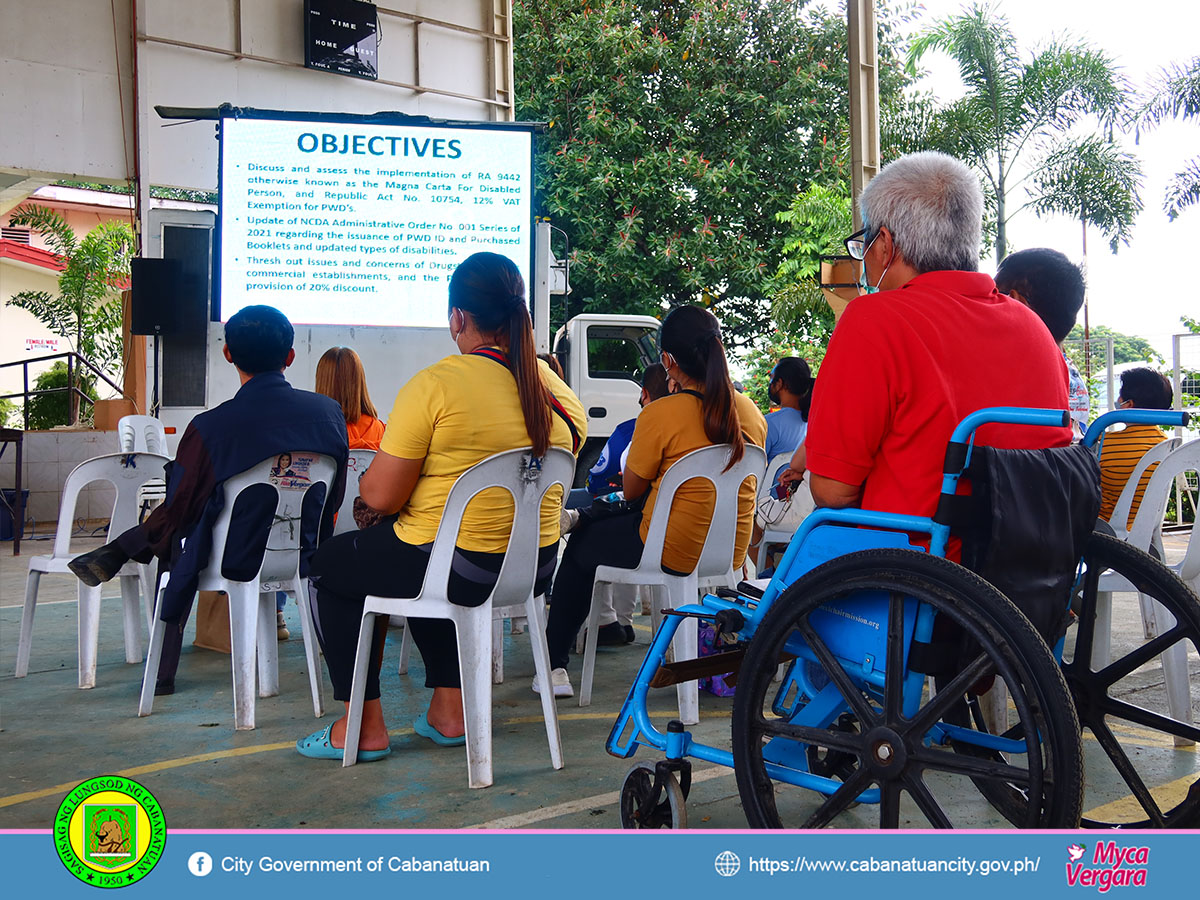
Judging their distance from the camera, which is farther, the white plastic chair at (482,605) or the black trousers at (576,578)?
the black trousers at (576,578)

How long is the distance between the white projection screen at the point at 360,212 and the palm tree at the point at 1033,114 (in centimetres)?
922

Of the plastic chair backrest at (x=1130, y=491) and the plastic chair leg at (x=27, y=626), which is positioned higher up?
the plastic chair backrest at (x=1130, y=491)

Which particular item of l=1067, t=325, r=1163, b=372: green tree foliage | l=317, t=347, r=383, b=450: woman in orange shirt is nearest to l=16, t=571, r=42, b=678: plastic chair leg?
l=317, t=347, r=383, b=450: woman in orange shirt

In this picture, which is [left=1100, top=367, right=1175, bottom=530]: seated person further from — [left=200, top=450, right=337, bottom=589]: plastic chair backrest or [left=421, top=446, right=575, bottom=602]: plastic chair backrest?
[left=200, top=450, right=337, bottom=589]: plastic chair backrest

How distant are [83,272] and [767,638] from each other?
12556 millimetres

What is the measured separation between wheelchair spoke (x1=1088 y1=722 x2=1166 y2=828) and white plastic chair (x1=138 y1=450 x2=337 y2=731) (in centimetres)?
230

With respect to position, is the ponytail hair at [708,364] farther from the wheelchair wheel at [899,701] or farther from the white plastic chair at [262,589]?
the wheelchair wheel at [899,701]

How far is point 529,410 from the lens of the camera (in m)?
2.73

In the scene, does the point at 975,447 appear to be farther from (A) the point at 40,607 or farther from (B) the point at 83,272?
(B) the point at 83,272

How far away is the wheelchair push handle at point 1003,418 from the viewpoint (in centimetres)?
163

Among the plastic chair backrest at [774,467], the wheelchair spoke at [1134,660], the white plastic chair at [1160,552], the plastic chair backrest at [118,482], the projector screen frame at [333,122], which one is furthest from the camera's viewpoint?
the projector screen frame at [333,122]

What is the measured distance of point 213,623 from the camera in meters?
4.36

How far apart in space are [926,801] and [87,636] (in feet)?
10.4
